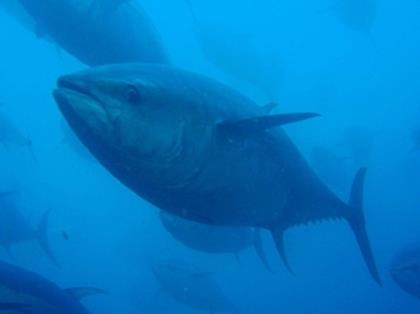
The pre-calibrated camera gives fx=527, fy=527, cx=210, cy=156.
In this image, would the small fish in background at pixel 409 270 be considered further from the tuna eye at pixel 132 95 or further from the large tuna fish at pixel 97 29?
the tuna eye at pixel 132 95

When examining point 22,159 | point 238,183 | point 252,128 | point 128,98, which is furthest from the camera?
point 22,159

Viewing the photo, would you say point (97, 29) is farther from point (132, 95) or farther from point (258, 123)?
point (258, 123)

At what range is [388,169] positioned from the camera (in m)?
32.2

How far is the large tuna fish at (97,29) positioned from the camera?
13.3 feet

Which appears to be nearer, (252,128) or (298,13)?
(252,128)

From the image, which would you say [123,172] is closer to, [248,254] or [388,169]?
[248,254]

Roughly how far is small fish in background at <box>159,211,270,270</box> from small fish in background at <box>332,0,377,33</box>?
941cm

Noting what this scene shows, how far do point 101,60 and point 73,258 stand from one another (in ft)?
103

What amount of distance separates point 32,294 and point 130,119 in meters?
2.49

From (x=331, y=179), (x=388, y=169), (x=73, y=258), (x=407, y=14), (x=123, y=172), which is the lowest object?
(x=123, y=172)

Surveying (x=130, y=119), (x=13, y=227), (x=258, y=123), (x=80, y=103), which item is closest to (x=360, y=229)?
(x=258, y=123)

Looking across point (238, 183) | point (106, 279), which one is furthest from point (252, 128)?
point (106, 279)

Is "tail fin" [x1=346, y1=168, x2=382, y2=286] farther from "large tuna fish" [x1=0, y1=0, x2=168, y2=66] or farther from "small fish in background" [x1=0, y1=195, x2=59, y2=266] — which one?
"small fish in background" [x1=0, y1=195, x2=59, y2=266]

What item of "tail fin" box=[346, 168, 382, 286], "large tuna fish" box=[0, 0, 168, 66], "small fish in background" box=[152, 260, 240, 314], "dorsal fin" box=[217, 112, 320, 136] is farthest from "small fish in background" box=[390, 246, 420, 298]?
"dorsal fin" box=[217, 112, 320, 136]
